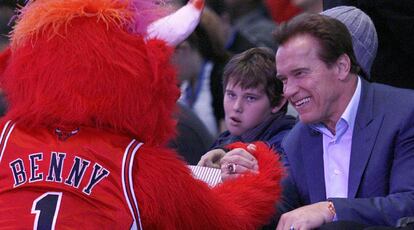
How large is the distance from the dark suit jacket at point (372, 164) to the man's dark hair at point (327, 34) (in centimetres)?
16

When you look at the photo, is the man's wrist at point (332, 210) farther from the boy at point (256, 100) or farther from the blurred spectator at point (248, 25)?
the blurred spectator at point (248, 25)

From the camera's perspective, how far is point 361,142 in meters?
3.81

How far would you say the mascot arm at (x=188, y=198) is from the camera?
3.39 m

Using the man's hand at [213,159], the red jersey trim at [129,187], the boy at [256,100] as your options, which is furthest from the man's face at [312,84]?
the red jersey trim at [129,187]

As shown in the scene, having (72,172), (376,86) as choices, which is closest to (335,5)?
(376,86)

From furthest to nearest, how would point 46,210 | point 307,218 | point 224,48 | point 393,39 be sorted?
point 224,48 → point 393,39 → point 307,218 → point 46,210

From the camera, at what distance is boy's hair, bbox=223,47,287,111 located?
467 centimetres

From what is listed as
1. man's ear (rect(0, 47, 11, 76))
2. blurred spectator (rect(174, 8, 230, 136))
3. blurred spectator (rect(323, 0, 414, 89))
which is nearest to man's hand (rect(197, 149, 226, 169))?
blurred spectator (rect(323, 0, 414, 89))

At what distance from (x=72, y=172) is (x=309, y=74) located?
1075 mm

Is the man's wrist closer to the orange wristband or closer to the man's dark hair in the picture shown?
the orange wristband

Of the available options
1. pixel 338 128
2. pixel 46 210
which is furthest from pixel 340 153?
pixel 46 210

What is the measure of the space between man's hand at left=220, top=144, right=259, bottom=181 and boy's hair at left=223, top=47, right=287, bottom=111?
825 mm

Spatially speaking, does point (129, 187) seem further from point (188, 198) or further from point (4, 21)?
point (4, 21)

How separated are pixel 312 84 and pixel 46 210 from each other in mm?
1179
